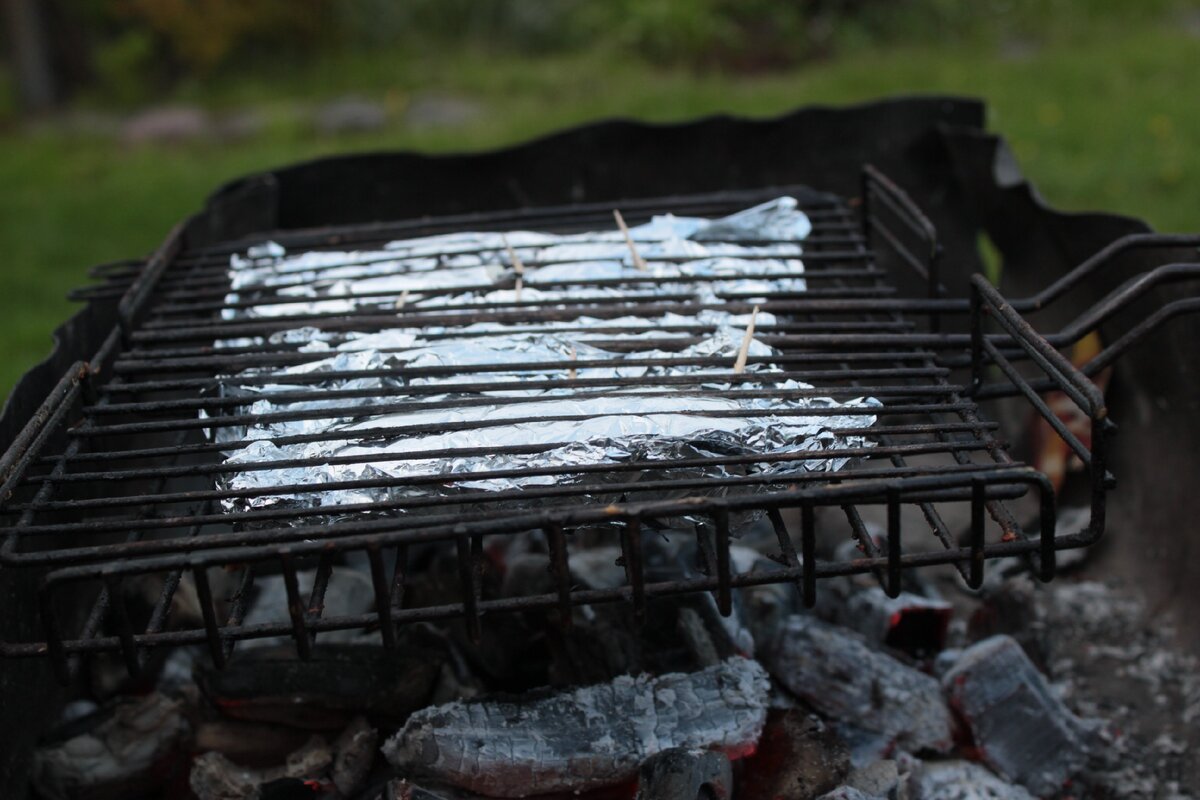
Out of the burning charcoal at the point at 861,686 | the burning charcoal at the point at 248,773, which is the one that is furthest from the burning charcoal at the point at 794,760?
the burning charcoal at the point at 248,773

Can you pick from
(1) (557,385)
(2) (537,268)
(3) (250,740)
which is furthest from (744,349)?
(3) (250,740)

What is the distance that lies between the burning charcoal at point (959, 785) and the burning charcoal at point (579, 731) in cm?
44

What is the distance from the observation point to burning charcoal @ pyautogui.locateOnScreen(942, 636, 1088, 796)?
271 centimetres

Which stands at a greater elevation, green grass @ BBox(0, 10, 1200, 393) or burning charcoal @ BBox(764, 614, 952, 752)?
green grass @ BBox(0, 10, 1200, 393)

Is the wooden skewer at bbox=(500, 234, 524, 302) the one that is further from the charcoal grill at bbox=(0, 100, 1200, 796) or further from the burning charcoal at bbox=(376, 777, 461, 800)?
the burning charcoal at bbox=(376, 777, 461, 800)

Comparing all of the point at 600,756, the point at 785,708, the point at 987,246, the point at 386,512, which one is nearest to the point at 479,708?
the point at 600,756

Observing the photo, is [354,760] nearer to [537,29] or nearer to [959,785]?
[959,785]

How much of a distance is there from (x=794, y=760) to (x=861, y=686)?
37cm

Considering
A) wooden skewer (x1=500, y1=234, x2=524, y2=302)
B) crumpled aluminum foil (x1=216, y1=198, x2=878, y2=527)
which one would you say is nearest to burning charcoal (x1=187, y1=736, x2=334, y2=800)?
crumpled aluminum foil (x1=216, y1=198, x2=878, y2=527)

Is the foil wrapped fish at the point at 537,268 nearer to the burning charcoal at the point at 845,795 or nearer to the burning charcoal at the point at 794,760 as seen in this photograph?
the burning charcoal at the point at 794,760

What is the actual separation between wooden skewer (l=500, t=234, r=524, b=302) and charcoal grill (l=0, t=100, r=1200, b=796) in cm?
11

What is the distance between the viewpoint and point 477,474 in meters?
2.22

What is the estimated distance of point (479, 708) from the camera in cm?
246

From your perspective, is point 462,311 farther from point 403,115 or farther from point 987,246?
point 403,115
